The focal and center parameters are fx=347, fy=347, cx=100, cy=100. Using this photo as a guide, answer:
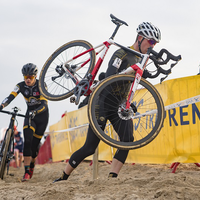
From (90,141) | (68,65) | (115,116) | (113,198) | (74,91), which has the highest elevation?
(68,65)

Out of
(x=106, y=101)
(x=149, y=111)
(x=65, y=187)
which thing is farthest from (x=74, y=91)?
(x=149, y=111)

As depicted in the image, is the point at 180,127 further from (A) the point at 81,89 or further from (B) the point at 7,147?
(B) the point at 7,147

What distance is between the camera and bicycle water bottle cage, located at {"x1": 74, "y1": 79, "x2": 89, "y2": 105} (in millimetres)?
4466

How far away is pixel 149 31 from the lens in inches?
175

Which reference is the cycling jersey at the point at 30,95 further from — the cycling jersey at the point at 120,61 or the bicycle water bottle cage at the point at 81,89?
the cycling jersey at the point at 120,61

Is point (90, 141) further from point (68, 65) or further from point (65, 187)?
point (68, 65)

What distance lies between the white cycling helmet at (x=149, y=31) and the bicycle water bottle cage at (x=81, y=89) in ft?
3.16

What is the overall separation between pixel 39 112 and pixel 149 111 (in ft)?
7.26

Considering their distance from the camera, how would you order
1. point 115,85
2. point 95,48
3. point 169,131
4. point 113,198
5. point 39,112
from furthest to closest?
1. point 39,112
2. point 169,131
3. point 95,48
4. point 115,85
5. point 113,198

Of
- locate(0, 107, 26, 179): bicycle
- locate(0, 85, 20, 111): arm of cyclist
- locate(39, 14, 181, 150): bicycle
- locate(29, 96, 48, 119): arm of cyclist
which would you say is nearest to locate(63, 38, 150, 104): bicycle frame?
locate(39, 14, 181, 150): bicycle

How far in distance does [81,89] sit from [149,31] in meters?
1.15

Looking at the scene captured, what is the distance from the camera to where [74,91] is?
180 inches

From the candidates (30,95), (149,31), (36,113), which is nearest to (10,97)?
(30,95)

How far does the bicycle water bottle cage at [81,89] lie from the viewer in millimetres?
4466
